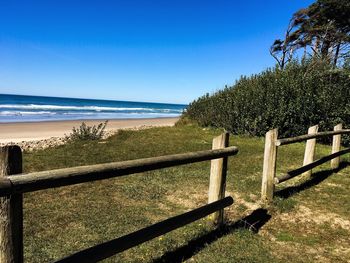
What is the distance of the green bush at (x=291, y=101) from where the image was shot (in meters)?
13.4

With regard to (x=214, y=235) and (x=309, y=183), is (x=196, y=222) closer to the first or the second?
(x=214, y=235)

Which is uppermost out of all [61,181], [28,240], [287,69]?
[287,69]

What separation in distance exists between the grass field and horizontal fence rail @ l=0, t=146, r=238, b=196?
1.26 meters

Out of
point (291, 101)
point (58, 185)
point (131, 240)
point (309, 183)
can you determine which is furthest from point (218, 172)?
point (291, 101)

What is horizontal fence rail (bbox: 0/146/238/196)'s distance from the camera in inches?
88.8

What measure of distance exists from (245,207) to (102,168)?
366 centimetres

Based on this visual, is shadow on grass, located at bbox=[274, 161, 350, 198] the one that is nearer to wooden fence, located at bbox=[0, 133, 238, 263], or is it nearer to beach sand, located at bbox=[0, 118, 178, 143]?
wooden fence, located at bbox=[0, 133, 238, 263]

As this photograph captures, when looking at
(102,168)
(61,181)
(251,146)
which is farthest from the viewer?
(251,146)

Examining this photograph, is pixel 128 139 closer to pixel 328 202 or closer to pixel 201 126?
pixel 201 126

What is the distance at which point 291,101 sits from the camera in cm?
1373

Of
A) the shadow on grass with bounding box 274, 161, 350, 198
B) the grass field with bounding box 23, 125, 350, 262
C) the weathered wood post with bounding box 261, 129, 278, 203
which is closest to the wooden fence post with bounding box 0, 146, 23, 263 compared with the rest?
the grass field with bounding box 23, 125, 350, 262

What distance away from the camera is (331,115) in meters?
13.5

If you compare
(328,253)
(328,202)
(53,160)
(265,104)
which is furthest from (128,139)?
(328,253)

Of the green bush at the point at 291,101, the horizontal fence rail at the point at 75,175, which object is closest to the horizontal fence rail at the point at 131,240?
the horizontal fence rail at the point at 75,175
